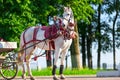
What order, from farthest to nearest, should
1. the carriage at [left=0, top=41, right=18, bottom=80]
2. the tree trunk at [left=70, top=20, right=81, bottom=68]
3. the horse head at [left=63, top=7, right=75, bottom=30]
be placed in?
1. the tree trunk at [left=70, top=20, right=81, bottom=68]
2. the carriage at [left=0, top=41, right=18, bottom=80]
3. the horse head at [left=63, top=7, right=75, bottom=30]

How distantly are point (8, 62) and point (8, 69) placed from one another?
0.78 m

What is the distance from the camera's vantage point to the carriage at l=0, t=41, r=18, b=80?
16484 millimetres

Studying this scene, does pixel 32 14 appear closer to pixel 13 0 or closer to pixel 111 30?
pixel 13 0

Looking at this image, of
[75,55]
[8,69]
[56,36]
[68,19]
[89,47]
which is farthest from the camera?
[89,47]

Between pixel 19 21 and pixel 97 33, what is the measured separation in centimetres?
1708

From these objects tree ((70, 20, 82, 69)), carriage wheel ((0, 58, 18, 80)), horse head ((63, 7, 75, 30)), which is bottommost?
carriage wheel ((0, 58, 18, 80))

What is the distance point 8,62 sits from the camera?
16.6m

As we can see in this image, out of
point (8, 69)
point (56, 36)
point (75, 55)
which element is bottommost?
point (8, 69)

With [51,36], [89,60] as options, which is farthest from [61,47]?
[89,60]

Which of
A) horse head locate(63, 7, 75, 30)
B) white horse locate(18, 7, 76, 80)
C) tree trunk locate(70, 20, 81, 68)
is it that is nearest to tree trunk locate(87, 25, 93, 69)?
tree trunk locate(70, 20, 81, 68)

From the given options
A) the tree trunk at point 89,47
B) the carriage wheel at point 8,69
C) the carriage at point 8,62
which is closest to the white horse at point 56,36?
the carriage at point 8,62

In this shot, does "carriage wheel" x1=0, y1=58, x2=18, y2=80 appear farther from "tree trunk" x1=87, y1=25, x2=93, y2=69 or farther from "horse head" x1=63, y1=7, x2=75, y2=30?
"tree trunk" x1=87, y1=25, x2=93, y2=69

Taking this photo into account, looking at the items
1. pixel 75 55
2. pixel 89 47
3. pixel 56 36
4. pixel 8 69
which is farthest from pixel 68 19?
pixel 89 47

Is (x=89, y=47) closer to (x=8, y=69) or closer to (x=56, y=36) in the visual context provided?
(x=8, y=69)
